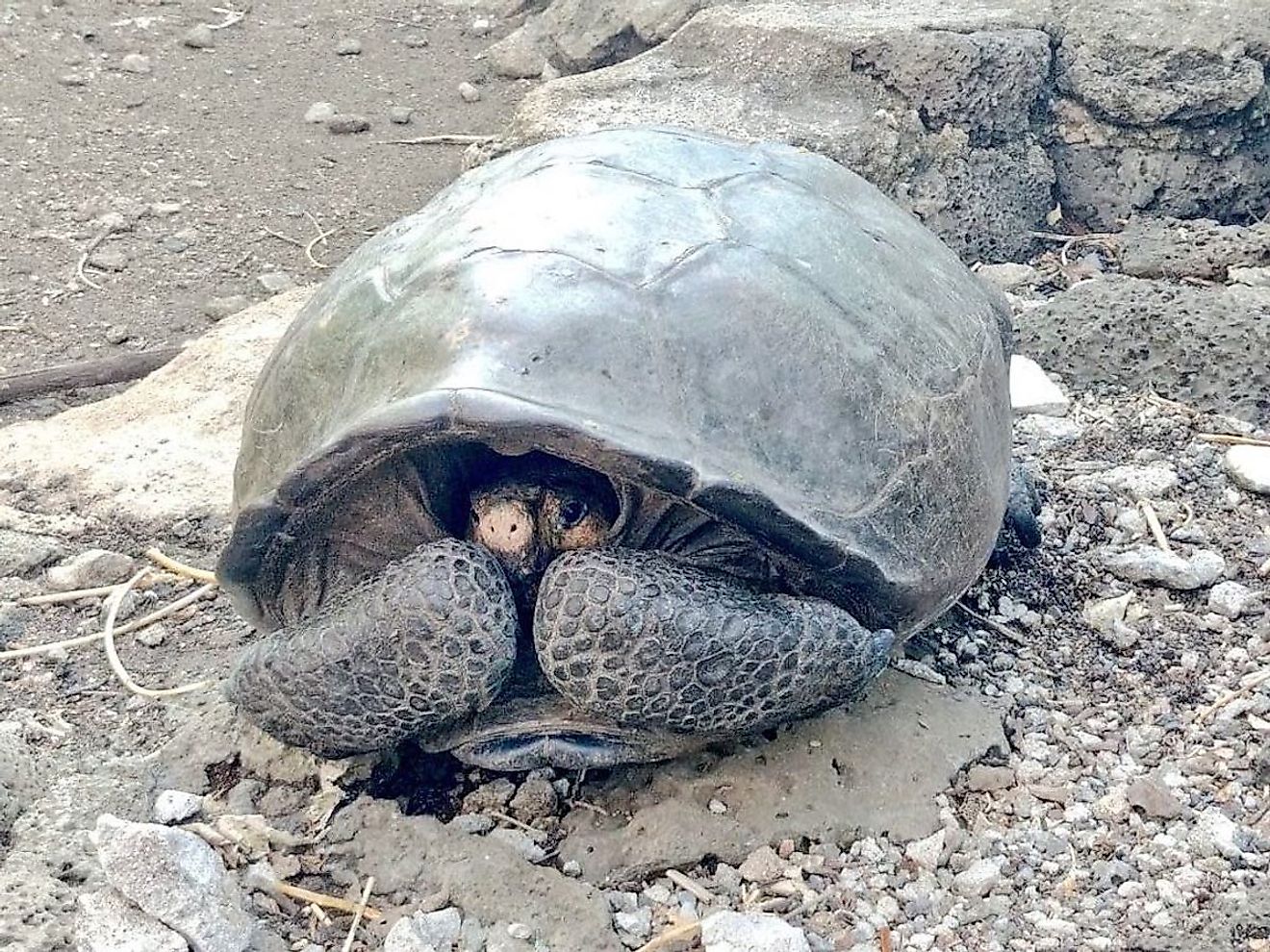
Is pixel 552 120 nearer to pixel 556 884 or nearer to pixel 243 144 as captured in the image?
pixel 243 144

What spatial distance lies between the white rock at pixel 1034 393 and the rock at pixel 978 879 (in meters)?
1.55

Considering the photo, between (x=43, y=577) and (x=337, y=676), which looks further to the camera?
(x=43, y=577)

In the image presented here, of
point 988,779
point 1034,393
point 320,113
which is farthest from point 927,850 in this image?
point 320,113

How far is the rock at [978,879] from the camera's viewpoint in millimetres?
2127

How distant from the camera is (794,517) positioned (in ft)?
6.91

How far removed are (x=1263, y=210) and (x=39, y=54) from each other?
4.92m

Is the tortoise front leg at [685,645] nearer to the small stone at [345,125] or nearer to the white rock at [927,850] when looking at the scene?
the white rock at [927,850]

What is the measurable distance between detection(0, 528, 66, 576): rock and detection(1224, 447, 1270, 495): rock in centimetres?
238

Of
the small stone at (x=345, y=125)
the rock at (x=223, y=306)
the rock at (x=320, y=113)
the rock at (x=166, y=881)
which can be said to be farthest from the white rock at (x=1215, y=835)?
the rock at (x=320, y=113)

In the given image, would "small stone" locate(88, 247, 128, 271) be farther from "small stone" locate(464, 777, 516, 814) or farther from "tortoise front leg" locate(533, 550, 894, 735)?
"tortoise front leg" locate(533, 550, 894, 735)

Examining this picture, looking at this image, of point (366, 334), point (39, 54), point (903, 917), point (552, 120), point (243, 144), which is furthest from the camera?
point (39, 54)

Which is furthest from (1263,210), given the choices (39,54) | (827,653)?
(39,54)

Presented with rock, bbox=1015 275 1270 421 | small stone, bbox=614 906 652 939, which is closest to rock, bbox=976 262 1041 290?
rock, bbox=1015 275 1270 421

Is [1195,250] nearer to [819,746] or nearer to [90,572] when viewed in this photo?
[819,746]
